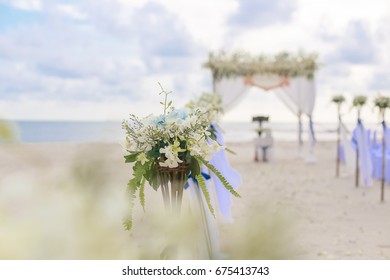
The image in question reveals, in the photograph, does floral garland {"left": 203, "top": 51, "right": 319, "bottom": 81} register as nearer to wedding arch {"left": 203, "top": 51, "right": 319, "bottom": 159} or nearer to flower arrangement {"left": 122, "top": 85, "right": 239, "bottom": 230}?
wedding arch {"left": 203, "top": 51, "right": 319, "bottom": 159}

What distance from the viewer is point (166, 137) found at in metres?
1.94

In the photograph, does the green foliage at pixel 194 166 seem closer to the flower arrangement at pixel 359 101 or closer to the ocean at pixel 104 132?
the ocean at pixel 104 132

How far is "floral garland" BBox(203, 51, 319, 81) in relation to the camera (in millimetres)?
10516

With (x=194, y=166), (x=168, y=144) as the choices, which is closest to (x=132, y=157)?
(x=168, y=144)

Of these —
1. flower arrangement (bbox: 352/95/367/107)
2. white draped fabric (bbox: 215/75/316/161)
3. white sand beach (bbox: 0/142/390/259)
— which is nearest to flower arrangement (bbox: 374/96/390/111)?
flower arrangement (bbox: 352/95/367/107)

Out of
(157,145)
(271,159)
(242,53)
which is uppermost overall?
(242,53)

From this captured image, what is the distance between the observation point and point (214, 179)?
448 cm

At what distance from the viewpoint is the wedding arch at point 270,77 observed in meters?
10.5

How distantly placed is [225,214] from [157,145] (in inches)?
113

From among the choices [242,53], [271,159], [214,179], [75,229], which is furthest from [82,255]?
[271,159]

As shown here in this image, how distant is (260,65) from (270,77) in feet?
1.24

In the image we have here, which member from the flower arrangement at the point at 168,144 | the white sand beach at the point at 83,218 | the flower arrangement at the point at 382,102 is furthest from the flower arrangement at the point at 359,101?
the white sand beach at the point at 83,218
